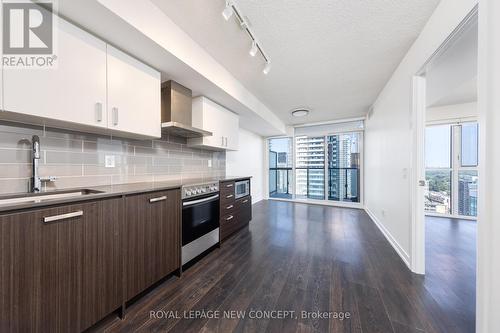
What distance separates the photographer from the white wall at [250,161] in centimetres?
449

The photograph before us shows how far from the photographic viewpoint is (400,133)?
7.68ft

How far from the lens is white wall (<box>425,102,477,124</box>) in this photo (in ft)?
12.8

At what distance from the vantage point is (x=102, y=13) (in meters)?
1.22

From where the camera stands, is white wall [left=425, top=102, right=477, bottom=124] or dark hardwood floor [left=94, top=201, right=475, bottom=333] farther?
white wall [left=425, top=102, right=477, bottom=124]

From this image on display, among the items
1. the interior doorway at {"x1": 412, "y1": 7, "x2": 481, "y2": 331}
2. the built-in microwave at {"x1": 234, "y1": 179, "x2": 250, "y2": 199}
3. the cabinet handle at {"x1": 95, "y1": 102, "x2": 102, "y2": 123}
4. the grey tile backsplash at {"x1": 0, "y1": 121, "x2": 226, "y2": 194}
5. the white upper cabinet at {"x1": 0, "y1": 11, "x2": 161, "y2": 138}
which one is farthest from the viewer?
the built-in microwave at {"x1": 234, "y1": 179, "x2": 250, "y2": 199}

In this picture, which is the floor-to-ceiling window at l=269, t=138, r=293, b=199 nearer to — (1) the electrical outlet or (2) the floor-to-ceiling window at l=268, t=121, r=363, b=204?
(2) the floor-to-ceiling window at l=268, t=121, r=363, b=204

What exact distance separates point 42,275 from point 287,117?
4.89 metres

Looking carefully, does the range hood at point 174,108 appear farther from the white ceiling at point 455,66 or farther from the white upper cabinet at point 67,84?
the white ceiling at point 455,66

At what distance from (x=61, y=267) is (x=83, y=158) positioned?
3.22 feet

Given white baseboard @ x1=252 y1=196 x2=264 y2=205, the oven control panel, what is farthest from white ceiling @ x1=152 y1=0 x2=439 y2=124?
white baseboard @ x1=252 y1=196 x2=264 y2=205

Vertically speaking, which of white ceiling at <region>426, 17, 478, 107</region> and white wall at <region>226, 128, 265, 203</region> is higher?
white ceiling at <region>426, 17, 478, 107</region>

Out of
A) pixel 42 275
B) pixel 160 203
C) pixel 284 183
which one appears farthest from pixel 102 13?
pixel 284 183

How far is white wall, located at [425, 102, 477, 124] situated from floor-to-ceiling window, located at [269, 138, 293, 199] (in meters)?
3.44

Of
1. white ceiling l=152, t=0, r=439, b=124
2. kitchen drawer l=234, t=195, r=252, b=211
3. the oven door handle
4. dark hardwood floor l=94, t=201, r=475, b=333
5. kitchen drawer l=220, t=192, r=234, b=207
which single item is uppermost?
white ceiling l=152, t=0, r=439, b=124
